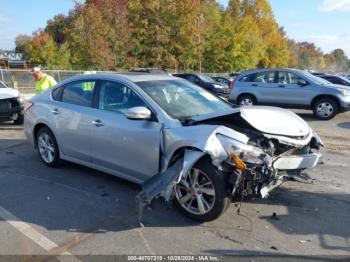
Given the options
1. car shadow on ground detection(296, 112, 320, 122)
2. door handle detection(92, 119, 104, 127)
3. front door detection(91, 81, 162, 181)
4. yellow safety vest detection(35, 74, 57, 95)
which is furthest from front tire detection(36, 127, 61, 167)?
car shadow on ground detection(296, 112, 320, 122)

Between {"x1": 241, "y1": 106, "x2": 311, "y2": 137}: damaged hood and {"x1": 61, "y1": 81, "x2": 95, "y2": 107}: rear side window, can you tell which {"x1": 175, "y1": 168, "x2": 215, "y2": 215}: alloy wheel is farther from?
{"x1": 61, "y1": 81, "x2": 95, "y2": 107}: rear side window

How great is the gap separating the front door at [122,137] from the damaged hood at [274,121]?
1.08m

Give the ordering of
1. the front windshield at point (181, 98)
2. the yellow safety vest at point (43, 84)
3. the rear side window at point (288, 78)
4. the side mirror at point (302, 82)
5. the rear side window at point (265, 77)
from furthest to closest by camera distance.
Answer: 1. the rear side window at point (265, 77)
2. the rear side window at point (288, 78)
3. the side mirror at point (302, 82)
4. the yellow safety vest at point (43, 84)
5. the front windshield at point (181, 98)

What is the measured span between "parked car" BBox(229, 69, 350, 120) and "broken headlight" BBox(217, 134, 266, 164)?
9.33 metres

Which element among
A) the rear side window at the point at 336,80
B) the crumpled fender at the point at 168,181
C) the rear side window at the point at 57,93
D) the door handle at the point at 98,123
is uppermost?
the rear side window at the point at 57,93

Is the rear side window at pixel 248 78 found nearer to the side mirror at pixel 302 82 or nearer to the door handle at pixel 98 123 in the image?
the side mirror at pixel 302 82

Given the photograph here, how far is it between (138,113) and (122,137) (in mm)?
527

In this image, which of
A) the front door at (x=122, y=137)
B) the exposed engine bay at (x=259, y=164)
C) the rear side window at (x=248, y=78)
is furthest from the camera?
the rear side window at (x=248, y=78)

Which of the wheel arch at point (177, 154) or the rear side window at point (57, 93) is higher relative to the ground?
the rear side window at point (57, 93)

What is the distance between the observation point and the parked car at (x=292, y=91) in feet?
39.9

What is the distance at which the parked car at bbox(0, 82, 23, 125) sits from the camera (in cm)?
1038

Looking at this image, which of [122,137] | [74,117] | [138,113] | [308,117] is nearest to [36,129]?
[74,117]

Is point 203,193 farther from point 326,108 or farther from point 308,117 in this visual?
point 308,117

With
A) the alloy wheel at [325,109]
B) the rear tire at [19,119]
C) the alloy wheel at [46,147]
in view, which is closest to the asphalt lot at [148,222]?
the alloy wheel at [46,147]
